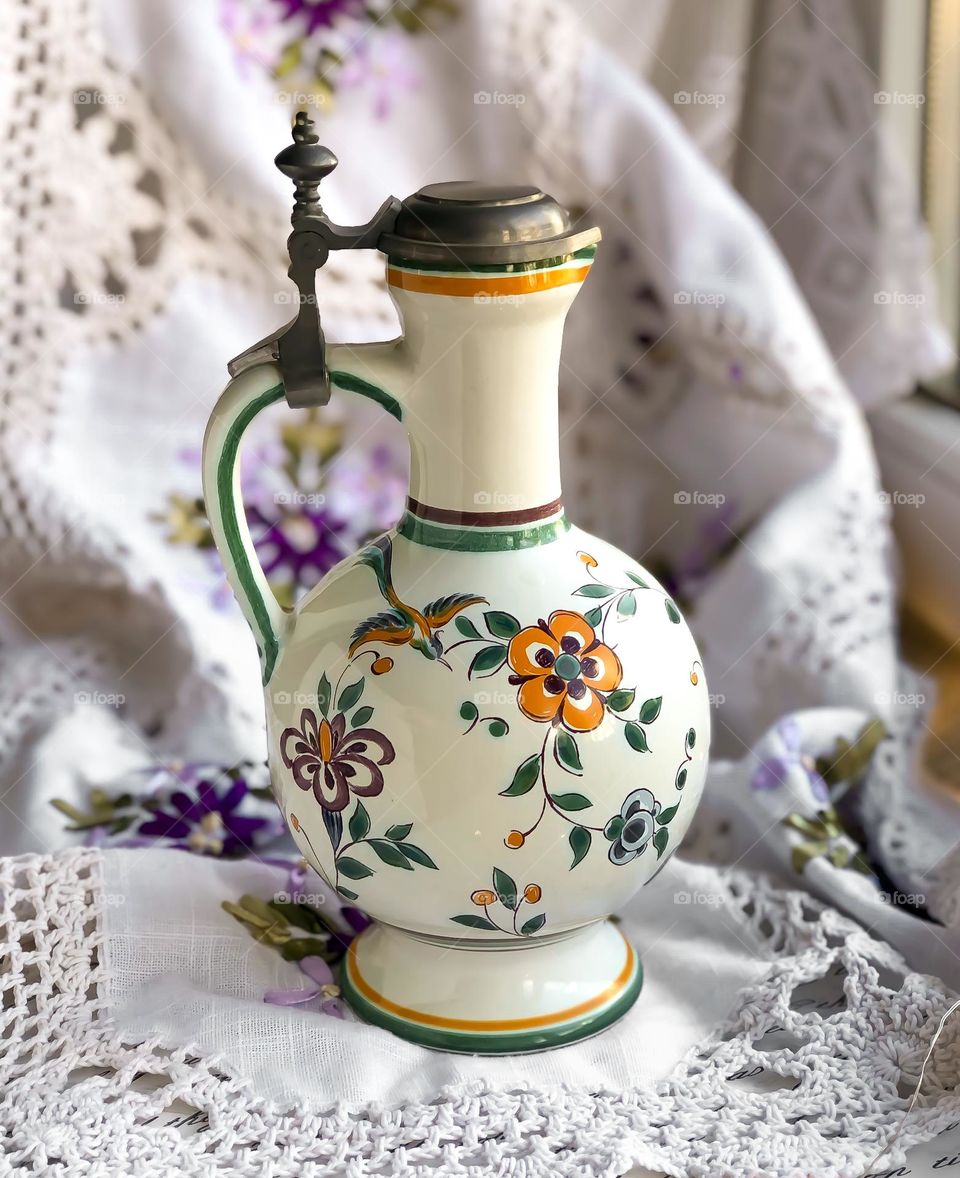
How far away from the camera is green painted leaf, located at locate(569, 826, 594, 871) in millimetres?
702

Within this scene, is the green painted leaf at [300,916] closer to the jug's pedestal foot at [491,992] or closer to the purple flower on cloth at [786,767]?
the jug's pedestal foot at [491,992]

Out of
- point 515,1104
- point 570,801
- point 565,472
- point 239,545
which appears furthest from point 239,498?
point 565,472

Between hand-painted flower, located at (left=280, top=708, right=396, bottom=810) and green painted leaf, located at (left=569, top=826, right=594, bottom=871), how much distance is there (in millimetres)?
95

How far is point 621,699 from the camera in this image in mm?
706

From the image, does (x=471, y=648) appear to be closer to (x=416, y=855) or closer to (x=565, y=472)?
(x=416, y=855)

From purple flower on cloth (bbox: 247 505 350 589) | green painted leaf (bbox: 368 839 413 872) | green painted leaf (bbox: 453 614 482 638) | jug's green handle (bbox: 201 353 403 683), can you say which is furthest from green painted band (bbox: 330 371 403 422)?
purple flower on cloth (bbox: 247 505 350 589)

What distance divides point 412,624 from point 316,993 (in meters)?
0.24

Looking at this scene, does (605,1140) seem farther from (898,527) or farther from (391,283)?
(898,527)

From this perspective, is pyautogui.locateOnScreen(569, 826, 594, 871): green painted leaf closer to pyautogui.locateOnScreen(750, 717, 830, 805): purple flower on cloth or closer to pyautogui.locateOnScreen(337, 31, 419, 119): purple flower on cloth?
pyautogui.locateOnScreen(750, 717, 830, 805): purple flower on cloth

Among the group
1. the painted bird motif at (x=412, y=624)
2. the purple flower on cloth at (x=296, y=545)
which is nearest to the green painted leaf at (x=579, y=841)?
the painted bird motif at (x=412, y=624)

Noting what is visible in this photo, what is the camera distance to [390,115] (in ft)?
3.84

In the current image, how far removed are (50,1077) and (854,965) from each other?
43 centimetres

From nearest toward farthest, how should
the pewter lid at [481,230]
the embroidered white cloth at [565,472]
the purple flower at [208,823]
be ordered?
the pewter lid at [481,230], the embroidered white cloth at [565,472], the purple flower at [208,823]

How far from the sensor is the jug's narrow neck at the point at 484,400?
0.67m
